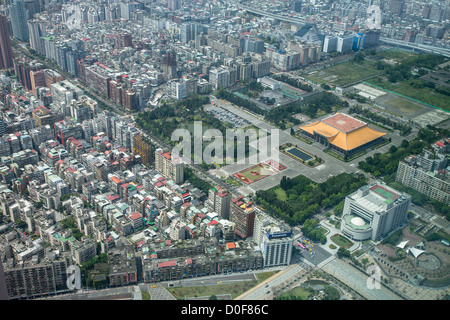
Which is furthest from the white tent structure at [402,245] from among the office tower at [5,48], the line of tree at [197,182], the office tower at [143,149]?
the office tower at [5,48]

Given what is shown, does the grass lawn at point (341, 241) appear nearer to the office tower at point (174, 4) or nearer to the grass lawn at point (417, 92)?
the grass lawn at point (417, 92)

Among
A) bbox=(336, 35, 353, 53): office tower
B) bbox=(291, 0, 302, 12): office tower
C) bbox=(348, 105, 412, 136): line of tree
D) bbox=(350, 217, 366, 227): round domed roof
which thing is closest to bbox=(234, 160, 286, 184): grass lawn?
bbox=(350, 217, 366, 227): round domed roof

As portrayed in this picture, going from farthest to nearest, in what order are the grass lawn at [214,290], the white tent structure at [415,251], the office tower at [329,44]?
the office tower at [329,44] → the white tent structure at [415,251] → the grass lawn at [214,290]

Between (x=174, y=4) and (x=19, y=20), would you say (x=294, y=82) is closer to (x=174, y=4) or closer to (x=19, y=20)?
(x=174, y=4)

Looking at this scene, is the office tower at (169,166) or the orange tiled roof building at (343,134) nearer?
the office tower at (169,166)

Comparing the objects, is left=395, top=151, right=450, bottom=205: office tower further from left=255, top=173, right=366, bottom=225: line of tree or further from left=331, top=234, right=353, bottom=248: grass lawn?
left=331, top=234, right=353, bottom=248: grass lawn

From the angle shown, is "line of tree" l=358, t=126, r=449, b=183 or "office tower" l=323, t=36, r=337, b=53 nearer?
"line of tree" l=358, t=126, r=449, b=183
